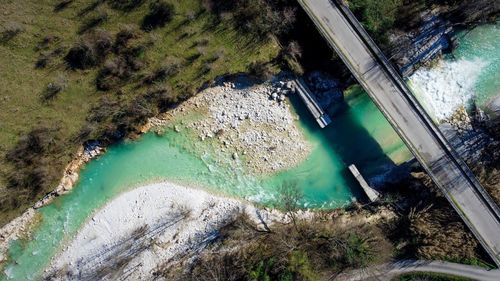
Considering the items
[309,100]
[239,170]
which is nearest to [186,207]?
[239,170]

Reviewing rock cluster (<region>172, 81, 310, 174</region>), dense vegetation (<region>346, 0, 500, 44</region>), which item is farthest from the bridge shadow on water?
dense vegetation (<region>346, 0, 500, 44</region>)

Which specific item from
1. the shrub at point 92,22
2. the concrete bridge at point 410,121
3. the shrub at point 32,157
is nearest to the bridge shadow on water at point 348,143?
the concrete bridge at point 410,121

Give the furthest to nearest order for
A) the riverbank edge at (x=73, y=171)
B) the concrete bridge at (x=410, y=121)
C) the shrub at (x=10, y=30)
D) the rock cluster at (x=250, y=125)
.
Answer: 1. the rock cluster at (x=250, y=125)
2. the riverbank edge at (x=73, y=171)
3. the shrub at (x=10, y=30)
4. the concrete bridge at (x=410, y=121)

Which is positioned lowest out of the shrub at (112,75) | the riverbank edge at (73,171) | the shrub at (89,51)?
the riverbank edge at (73,171)

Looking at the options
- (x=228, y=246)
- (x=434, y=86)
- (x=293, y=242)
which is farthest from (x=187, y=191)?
(x=434, y=86)

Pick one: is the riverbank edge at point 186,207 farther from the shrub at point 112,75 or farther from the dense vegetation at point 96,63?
the shrub at point 112,75

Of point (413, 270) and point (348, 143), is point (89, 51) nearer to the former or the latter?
point (348, 143)
